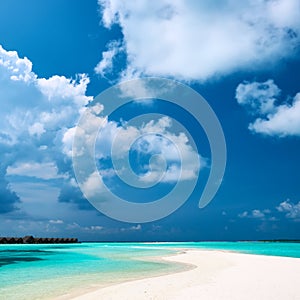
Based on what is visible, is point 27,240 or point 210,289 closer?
point 210,289

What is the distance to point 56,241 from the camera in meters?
178

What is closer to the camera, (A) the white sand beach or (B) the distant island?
(A) the white sand beach

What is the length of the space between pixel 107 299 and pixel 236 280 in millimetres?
7418

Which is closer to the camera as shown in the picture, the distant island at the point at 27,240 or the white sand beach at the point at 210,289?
the white sand beach at the point at 210,289

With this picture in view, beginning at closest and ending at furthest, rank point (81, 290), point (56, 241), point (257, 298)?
point (257, 298)
point (81, 290)
point (56, 241)

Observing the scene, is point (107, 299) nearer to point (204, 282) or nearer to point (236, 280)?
point (204, 282)

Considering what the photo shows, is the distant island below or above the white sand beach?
above

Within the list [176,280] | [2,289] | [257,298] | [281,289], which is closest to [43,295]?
[2,289]

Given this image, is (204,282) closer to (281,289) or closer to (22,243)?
(281,289)

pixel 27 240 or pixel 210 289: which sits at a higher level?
pixel 27 240

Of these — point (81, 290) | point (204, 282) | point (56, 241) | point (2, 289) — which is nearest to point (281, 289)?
point (204, 282)

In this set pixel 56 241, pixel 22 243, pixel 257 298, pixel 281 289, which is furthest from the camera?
pixel 56 241

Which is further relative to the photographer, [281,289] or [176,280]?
[176,280]

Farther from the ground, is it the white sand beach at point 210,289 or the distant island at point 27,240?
the distant island at point 27,240
